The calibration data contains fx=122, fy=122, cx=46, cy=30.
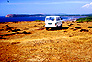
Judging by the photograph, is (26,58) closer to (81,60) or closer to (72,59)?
(72,59)

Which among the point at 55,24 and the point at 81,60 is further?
the point at 55,24

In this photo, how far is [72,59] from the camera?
623cm

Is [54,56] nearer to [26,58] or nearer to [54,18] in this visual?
[26,58]

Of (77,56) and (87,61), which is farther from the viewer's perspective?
(77,56)

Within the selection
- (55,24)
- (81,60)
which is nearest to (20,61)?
(81,60)

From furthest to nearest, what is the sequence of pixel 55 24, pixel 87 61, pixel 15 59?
pixel 55 24 → pixel 15 59 → pixel 87 61

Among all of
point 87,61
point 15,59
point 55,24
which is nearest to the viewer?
point 87,61

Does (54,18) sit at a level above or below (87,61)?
above

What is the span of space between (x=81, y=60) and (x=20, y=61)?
3.03 m

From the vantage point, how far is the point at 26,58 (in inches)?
255

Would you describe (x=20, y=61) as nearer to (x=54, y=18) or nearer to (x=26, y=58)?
(x=26, y=58)

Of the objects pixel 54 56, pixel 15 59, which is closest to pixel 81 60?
pixel 54 56

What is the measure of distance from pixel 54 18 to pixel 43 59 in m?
11.5

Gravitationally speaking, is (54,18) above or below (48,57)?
above
